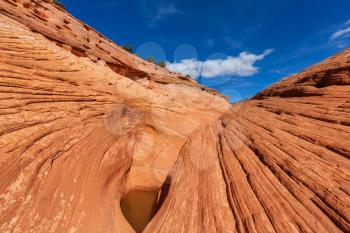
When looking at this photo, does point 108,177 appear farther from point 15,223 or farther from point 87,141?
point 15,223

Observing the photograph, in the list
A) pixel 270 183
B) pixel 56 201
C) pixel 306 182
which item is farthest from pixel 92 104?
pixel 306 182

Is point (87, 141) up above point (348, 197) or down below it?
below

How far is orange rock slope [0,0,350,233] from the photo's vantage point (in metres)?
4.37

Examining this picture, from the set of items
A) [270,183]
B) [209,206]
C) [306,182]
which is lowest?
[209,206]

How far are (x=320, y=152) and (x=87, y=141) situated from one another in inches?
286

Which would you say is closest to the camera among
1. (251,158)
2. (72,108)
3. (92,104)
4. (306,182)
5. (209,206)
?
(306,182)

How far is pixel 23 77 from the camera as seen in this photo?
19.9 ft

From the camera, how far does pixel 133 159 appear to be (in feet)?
35.5

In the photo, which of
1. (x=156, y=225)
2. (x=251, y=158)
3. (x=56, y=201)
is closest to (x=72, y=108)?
(x=56, y=201)

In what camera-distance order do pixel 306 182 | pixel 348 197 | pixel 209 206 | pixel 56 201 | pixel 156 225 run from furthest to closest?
1. pixel 156 225
2. pixel 209 206
3. pixel 56 201
4. pixel 306 182
5. pixel 348 197

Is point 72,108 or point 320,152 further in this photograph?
point 72,108

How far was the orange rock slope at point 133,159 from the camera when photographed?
437 centimetres

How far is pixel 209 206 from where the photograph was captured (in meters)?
5.71

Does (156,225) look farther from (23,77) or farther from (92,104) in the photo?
(23,77)
